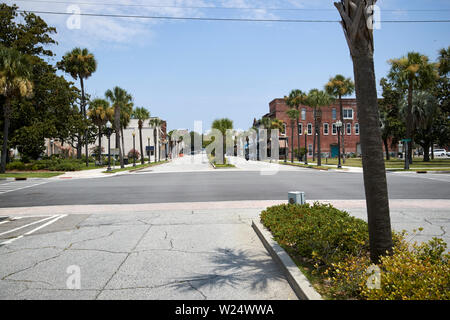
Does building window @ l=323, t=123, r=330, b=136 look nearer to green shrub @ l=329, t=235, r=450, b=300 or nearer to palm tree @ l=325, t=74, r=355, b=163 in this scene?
palm tree @ l=325, t=74, r=355, b=163

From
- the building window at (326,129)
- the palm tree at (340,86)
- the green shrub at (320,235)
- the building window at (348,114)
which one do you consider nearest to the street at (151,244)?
the green shrub at (320,235)

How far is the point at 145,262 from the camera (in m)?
5.90

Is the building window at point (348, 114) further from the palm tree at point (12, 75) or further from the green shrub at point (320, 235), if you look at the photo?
the green shrub at point (320, 235)

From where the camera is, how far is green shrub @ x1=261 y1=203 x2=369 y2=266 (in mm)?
5141

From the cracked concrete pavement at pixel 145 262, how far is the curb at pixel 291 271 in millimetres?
117

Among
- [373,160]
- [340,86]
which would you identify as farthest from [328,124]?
[373,160]

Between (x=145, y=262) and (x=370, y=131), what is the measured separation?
4.14 m

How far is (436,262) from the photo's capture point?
14.1 ft

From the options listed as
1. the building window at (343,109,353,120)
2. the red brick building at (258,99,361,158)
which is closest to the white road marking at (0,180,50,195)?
the red brick building at (258,99,361,158)

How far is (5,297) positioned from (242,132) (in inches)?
3582

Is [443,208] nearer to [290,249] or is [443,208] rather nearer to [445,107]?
[290,249]

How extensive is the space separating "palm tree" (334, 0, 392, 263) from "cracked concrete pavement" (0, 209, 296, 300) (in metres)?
1.42

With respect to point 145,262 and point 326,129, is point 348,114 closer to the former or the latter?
point 326,129
